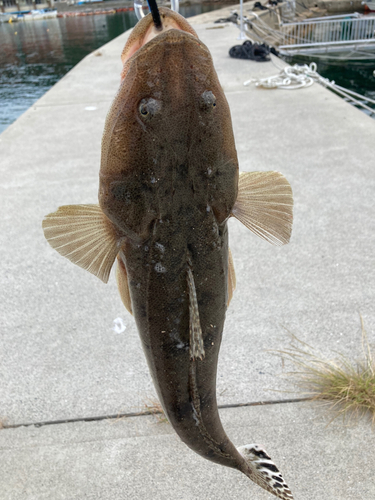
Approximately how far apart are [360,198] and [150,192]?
4278mm

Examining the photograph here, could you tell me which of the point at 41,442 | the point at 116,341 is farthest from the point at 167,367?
the point at 116,341

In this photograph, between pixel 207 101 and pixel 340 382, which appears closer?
pixel 207 101

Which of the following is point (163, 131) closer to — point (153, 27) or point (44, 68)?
point (153, 27)

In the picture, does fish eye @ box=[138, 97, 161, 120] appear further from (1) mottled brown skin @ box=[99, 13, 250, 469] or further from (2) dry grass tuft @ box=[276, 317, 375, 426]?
(2) dry grass tuft @ box=[276, 317, 375, 426]

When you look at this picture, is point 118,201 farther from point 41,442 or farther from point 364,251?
point 364,251

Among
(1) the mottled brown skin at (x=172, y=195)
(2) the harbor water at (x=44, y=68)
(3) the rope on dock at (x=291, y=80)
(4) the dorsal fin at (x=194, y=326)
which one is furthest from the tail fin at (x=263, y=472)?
(2) the harbor water at (x=44, y=68)

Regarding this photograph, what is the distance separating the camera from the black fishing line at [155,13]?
50.5 inches

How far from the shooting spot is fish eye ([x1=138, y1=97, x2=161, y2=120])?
143 centimetres

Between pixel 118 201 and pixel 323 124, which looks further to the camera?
pixel 323 124

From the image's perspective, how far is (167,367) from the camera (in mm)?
1793

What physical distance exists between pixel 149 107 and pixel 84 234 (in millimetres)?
535

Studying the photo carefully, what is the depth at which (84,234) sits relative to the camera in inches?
65.2

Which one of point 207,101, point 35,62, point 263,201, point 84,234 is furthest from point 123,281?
point 35,62

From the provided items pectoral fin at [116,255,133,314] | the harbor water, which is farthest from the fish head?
the harbor water
